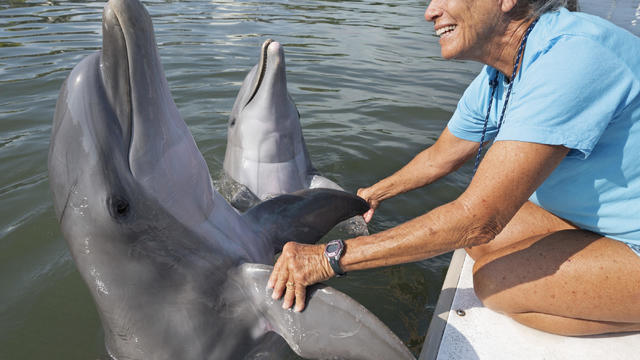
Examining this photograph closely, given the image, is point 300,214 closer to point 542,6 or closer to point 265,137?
point 265,137

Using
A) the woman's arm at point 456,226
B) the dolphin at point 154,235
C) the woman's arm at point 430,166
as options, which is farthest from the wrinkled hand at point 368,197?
the woman's arm at point 456,226

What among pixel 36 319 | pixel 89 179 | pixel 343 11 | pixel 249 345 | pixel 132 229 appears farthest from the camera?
pixel 343 11

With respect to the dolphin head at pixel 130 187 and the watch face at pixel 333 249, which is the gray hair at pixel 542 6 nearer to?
the watch face at pixel 333 249

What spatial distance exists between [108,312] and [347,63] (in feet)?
30.1

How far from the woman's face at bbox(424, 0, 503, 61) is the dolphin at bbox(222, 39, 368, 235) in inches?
82.3

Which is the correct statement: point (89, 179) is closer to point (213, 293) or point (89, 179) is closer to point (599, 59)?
point (213, 293)

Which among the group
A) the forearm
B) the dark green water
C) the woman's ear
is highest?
the woman's ear

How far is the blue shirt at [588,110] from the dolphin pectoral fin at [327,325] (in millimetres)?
1156

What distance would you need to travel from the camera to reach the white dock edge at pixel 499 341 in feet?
8.93

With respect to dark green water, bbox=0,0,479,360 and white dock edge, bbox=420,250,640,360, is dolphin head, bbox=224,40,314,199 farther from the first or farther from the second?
white dock edge, bbox=420,250,640,360

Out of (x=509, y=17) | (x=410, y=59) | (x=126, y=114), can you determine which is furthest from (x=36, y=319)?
(x=410, y=59)

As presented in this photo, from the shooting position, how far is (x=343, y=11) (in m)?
17.7

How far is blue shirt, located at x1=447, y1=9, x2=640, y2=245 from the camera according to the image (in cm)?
219

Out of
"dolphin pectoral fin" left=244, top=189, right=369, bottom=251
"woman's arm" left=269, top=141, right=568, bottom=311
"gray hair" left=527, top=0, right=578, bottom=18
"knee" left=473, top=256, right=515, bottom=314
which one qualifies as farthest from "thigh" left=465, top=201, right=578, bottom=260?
"gray hair" left=527, top=0, right=578, bottom=18
